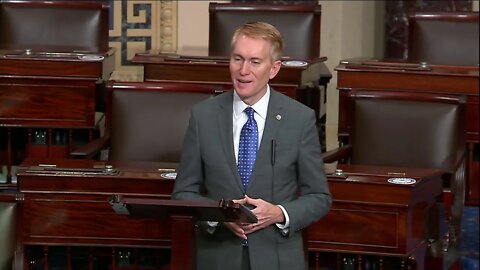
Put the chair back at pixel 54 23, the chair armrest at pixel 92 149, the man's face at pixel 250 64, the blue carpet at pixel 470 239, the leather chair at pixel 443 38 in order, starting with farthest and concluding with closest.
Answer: the leather chair at pixel 443 38, the chair back at pixel 54 23, the blue carpet at pixel 470 239, the chair armrest at pixel 92 149, the man's face at pixel 250 64

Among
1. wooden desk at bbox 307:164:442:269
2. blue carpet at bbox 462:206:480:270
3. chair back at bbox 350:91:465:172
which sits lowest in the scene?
blue carpet at bbox 462:206:480:270

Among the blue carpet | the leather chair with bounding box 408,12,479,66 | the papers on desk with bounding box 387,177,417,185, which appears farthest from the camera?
the leather chair with bounding box 408,12,479,66

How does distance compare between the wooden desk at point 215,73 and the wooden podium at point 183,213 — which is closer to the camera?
the wooden podium at point 183,213

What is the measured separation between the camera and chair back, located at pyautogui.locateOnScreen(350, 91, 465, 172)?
4.51 meters

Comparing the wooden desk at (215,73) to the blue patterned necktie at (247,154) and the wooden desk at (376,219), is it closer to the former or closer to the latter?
the wooden desk at (376,219)

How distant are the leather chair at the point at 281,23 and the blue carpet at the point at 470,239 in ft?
3.18

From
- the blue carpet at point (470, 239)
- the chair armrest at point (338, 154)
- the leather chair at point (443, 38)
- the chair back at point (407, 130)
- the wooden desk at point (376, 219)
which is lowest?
the blue carpet at point (470, 239)

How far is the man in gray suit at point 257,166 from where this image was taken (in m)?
3.11

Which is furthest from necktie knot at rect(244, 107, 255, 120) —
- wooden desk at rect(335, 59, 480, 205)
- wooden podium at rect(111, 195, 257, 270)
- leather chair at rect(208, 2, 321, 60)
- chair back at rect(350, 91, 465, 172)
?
leather chair at rect(208, 2, 321, 60)

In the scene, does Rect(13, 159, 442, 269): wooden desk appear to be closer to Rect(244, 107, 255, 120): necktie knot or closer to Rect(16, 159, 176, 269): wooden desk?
Rect(16, 159, 176, 269): wooden desk

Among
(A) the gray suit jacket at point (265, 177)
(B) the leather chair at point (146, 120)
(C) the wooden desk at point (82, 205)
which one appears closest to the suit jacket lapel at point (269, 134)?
(A) the gray suit jacket at point (265, 177)

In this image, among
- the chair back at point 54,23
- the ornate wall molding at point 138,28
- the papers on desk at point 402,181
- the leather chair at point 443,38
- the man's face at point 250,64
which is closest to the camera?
the man's face at point 250,64

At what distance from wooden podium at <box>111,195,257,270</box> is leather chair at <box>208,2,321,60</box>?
2.41 meters

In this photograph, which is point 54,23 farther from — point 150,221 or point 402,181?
point 402,181
